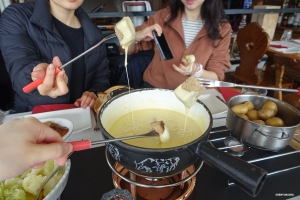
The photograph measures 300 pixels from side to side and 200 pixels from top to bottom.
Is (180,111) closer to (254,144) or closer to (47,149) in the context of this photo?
(254,144)

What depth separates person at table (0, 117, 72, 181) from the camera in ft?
1.31

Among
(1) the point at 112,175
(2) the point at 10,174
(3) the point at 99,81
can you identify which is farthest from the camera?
(3) the point at 99,81

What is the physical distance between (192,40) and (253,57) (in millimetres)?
1328

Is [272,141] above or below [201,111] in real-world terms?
below

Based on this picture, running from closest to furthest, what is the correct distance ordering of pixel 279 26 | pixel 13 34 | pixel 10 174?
pixel 10 174 < pixel 13 34 < pixel 279 26

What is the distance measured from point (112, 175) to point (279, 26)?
187 inches

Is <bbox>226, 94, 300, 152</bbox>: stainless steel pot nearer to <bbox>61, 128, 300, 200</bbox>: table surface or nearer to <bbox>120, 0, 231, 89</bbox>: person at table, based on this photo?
<bbox>61, 128, 300, 200</bbox>: table surface

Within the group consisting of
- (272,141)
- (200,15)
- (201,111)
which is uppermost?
(200,15)

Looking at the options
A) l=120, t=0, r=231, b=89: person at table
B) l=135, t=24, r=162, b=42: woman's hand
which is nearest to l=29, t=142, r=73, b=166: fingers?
l=135, t=24, r=162, b=42: woman's hand

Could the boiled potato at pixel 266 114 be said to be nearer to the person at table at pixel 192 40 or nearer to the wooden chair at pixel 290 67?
the person at table at pixel 192 40

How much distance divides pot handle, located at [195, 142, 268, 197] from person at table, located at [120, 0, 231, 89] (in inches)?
44.4

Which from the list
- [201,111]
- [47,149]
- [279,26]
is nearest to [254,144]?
[201,111]

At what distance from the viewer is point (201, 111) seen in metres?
0.70

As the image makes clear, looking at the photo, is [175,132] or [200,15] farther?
[200,15]
